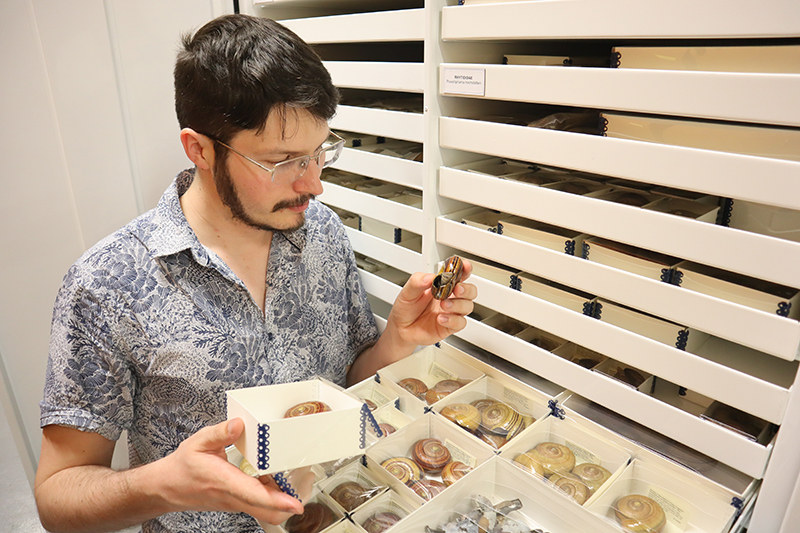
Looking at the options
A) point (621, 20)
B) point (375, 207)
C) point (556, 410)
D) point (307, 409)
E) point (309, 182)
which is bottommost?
point (556, 410)

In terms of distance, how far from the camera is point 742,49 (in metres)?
0.74

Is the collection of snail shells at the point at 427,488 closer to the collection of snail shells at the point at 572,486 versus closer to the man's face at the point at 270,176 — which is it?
the collection of snail shells at the point at 572,486

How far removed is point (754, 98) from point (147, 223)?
112cm

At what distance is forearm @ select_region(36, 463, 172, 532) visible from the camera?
37.7 inches

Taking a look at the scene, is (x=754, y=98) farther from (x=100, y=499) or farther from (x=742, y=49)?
(x=100, y=499)

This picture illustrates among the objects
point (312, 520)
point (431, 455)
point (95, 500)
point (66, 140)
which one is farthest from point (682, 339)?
point (66, 140)

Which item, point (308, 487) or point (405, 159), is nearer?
point (308, 487)

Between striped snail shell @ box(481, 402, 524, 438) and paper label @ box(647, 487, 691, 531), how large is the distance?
30 cm

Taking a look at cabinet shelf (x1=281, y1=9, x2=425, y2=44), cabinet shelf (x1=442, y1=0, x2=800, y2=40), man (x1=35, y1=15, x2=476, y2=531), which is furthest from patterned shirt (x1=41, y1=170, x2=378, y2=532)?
cabinet shelf (x1=442, y1=0, x2=800, y2=40)

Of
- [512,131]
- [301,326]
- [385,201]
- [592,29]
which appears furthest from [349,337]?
[592,29]

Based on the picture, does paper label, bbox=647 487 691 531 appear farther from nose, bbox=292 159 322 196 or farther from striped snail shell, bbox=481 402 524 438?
nose, bbox=292 159 322 196

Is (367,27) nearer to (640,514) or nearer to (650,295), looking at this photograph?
(650,295)

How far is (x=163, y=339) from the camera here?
3.49ft

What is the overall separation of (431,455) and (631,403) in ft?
1.34
